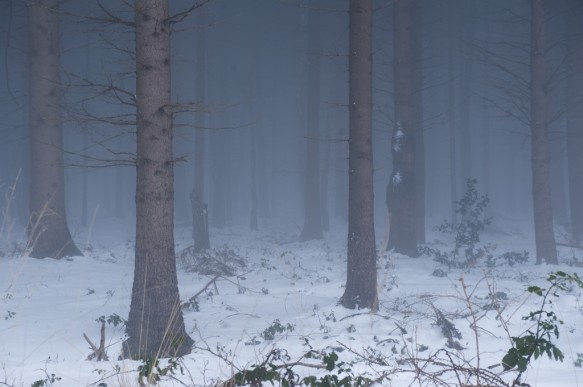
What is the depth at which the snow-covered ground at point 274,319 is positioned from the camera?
212 inches

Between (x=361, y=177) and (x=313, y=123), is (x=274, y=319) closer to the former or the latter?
(x=361, y=177)

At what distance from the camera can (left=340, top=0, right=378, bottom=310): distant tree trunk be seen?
8.83 metres

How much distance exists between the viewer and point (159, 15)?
21.4 feet

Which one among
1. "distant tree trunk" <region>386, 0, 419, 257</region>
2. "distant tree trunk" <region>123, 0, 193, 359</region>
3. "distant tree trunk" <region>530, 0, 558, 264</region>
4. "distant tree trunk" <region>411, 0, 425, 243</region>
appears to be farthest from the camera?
"distant tree trunk" <region>411, 0, 425, 243</region>

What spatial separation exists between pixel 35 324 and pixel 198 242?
33.5ft

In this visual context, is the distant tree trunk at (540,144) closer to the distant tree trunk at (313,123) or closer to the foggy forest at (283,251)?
the foggy forest at (283,251)

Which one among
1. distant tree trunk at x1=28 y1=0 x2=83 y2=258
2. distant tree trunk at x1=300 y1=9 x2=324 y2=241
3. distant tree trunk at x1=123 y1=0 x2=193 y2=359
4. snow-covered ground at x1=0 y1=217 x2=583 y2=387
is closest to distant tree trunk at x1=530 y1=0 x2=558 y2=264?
snow-covered ground at x1=0 y1=217 x2=583 y2=387

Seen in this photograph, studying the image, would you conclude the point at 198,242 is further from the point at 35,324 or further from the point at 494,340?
the point at 494,340

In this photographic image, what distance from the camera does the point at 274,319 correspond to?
26.5 ft

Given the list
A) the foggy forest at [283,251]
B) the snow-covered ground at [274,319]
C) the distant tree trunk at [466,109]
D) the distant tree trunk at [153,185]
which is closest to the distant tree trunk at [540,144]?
the foggy forest at [283,251]

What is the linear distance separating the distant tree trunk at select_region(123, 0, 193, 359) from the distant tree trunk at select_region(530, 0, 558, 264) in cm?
1108

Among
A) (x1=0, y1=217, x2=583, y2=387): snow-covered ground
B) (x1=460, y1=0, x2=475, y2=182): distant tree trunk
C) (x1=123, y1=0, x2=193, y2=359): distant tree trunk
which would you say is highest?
(x1=460, y1=0, x2=475, y2=182): distant tree trunk

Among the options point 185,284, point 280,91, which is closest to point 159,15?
point 185,284

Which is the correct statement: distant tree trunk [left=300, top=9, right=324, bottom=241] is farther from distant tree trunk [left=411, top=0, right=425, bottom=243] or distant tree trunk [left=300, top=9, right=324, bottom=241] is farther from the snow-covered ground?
the snow-covered ground
